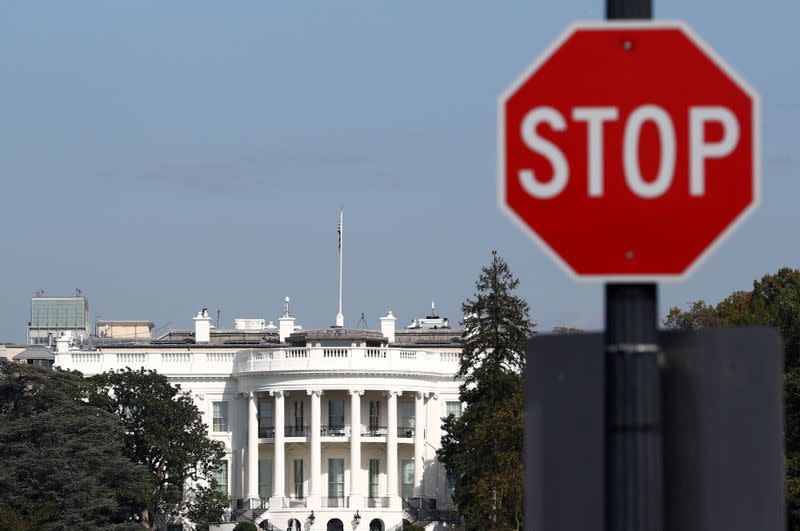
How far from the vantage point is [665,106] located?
21.9 feet

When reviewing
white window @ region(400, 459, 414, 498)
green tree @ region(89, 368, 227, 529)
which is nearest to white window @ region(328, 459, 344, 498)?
white window @ region(400, 459, 414, 498)

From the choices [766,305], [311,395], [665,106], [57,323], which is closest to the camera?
[665,106]

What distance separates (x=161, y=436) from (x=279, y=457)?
16.4 metres

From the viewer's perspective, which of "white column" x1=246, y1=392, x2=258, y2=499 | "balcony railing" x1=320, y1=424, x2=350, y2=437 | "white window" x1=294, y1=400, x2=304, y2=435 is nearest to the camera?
"white column" x1=246, y1=392, x2=258, y2=499

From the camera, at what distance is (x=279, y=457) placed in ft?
384

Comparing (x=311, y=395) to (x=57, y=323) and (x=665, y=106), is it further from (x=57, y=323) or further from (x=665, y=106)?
(x=665, y=106)

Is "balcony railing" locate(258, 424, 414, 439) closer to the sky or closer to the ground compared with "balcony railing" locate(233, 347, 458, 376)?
closer to the ground

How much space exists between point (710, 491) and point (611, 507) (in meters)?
0.40

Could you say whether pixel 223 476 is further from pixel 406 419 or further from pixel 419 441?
pixel 419 441

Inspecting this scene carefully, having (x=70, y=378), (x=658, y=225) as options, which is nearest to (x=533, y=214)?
(x=658, y=225)

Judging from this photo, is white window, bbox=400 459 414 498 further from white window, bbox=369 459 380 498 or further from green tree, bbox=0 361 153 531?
green tree, bbox=0 361 153 531

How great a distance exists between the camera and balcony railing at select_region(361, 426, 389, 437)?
390 ft

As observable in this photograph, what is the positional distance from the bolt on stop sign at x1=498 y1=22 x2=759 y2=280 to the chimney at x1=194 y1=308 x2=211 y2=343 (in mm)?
124304

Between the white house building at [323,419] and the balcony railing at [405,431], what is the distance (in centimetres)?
6
